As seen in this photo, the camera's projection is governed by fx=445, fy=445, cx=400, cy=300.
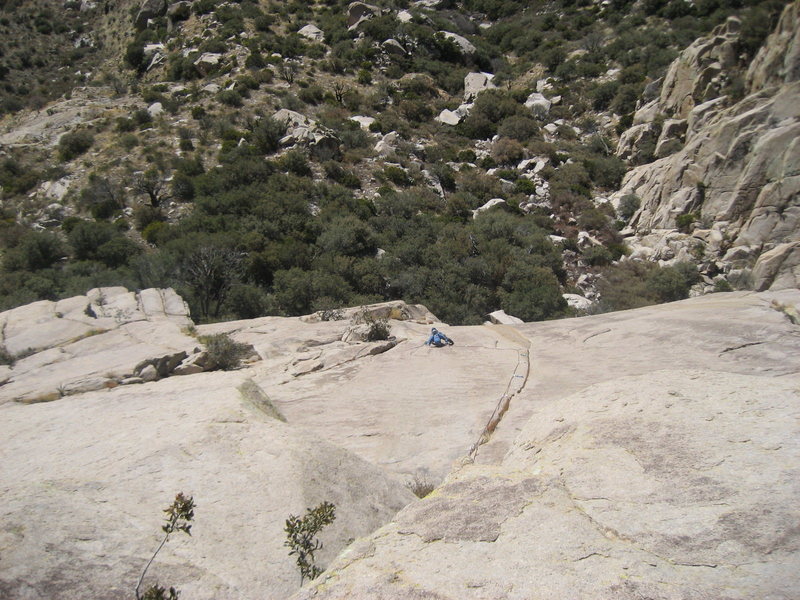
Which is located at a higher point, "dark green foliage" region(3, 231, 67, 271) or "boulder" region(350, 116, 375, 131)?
"boulder" region(350, 116, 375, 131)

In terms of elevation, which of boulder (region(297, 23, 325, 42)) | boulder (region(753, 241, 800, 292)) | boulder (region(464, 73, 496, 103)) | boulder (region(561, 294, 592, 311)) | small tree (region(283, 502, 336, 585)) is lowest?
boulder (region(561, 294, 592, 311))

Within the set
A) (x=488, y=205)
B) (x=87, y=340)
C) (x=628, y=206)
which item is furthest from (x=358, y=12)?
(x=87, y=340)

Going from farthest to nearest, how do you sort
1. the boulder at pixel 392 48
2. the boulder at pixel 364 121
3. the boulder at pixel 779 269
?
the boulder at pixel 392 48 → the boulder at pixel 364 121 → the boulder at pixel 779 269

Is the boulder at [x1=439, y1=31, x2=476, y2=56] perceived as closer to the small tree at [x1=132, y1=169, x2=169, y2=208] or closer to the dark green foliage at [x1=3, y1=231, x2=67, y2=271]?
the small tree at [x1=132, y1=169, x2=169, y2=208]

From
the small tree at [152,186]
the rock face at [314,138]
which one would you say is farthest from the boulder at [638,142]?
the small tree at [152,186]

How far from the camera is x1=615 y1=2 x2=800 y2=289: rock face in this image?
17.6 m

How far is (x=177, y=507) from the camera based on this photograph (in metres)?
3.33

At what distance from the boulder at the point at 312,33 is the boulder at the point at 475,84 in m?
15.2

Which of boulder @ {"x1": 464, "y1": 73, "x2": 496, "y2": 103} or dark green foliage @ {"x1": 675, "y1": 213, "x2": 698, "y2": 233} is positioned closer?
dark green foliage @ {"x1": 675, "y1": 213, "x2": 698, "y2": 233}

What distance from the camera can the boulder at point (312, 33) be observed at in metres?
44.2

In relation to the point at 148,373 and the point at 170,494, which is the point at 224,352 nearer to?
the point at 148,373

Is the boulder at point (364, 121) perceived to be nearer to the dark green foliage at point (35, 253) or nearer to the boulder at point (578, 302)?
the dark green foliage at point (35, 253)

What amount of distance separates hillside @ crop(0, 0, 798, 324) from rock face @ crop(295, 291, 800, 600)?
11.9 m

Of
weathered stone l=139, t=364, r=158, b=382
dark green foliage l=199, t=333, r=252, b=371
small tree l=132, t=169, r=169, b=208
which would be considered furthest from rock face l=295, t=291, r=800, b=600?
small tree l=132, t=169, r=169, b=208
